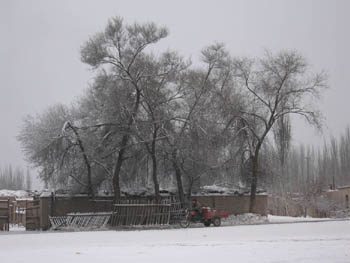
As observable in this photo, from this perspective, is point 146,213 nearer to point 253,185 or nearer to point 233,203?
point 233,203

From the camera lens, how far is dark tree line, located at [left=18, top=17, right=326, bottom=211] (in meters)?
32.6

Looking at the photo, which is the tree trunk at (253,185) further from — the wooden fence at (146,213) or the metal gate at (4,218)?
the metal gate at (4,218)

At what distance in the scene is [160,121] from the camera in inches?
1304

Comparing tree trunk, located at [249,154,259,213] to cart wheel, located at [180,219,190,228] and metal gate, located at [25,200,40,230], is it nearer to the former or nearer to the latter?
cart wheel, located at [180,219,190,228]

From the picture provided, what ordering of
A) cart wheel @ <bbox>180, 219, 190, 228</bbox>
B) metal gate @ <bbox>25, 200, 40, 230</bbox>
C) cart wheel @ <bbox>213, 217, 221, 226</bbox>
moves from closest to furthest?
1. cart wheel @ <bbox>180, 219, 190, 228</bbox>
2. cart wheel @ <bbox>213, 217, 221, 226</bbox>
3. metal gate @ <bbox>25, 200, 40, 230</bbox>

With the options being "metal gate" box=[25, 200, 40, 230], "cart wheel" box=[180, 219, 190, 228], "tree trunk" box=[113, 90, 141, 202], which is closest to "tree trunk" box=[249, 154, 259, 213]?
"cart wheel" box=[180, 219, 190, 228]

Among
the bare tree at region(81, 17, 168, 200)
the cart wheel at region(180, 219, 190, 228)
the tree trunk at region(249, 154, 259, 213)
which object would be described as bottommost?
the cart wheel at region(180, 219, 190, 228)

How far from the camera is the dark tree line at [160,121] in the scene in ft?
107

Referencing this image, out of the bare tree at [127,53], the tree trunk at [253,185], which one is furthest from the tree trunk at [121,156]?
the tree trunk at [253,185]

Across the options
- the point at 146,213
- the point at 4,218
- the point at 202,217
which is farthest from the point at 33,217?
the point at 202,217

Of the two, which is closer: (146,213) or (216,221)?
(216,221)

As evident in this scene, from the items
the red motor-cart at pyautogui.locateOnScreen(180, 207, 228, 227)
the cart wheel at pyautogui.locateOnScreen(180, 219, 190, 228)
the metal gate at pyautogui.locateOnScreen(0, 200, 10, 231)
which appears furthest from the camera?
the metal gate at pyautogui.locateOnScreen(0, 200, 10, 231)

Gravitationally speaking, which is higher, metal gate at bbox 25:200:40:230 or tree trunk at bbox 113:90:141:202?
tree trunk at bbox 113:90:141:202

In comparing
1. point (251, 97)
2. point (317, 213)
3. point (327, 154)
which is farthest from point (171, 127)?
point (327, 154)
